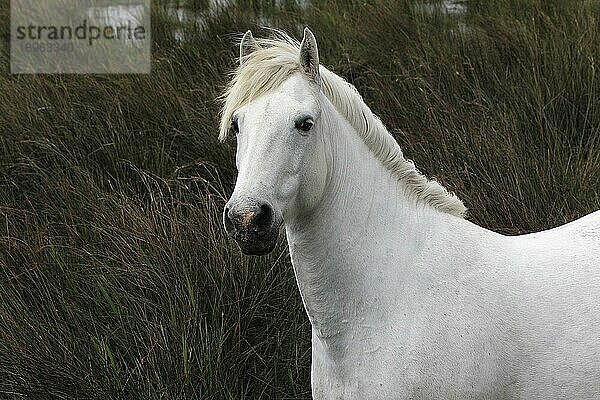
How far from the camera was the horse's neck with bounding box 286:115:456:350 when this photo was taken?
7.41 ft

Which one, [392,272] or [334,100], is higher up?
[334,100]

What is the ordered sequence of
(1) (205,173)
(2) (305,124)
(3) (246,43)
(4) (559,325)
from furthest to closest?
(1) (205,173)
(3) (246,43)
(4) (559,325)
(2) (305,124)


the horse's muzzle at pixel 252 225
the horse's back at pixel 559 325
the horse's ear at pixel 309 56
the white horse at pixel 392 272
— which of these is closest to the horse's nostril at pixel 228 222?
the horse's muzzle at pixel 252 225

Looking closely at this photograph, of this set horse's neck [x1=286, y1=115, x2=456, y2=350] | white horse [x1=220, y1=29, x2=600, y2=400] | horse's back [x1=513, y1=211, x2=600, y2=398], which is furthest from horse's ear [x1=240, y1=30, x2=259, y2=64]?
horse's back [x1=513, y1=211, x2=600, y2=398]

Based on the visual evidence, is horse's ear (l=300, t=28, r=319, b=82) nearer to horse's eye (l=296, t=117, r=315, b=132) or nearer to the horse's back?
horse's eye (l=296, t=117, r=315, b=132)

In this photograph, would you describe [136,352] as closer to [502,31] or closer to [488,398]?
[488,398]

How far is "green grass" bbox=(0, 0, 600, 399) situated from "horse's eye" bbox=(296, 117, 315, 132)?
1.24 metres

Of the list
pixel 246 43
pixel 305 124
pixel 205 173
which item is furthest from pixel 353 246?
pixel 205 173

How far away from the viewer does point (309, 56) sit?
2.18m

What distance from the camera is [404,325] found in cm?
220

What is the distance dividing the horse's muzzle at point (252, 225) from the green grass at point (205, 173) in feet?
3.78

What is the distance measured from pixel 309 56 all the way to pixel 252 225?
561 millimetres

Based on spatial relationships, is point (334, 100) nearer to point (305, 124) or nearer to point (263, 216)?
point (305, 124)

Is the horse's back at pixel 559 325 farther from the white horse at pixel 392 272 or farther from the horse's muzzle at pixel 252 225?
the horse's muzzle at pixel 252 225
